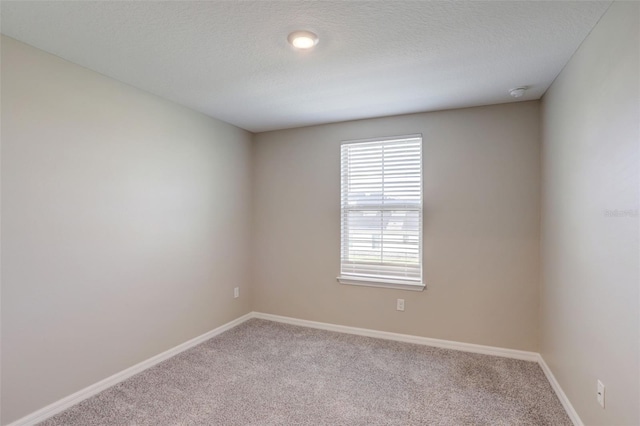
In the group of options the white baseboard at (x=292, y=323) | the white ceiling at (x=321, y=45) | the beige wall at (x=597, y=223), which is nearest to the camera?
the beige wall at (x=597, y=223)

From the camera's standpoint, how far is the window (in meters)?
3.40

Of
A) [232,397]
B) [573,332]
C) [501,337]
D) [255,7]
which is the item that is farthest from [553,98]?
[232,397]

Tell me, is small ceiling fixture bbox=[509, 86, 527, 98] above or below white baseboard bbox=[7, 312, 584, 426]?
above

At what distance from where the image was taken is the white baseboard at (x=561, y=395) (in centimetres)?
205

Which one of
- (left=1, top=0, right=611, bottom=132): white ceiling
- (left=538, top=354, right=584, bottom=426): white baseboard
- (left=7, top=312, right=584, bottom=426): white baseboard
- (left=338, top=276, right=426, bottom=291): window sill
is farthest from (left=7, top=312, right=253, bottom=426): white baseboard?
(left=538, top=354, right=584, bottom=426): white baseboard

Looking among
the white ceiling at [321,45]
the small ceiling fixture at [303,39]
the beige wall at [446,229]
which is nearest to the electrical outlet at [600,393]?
the beige wall at [446,229]

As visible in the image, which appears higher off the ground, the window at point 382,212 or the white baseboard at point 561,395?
the window at point 382,212

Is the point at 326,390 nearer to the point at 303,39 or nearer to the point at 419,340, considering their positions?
the point at 419,340

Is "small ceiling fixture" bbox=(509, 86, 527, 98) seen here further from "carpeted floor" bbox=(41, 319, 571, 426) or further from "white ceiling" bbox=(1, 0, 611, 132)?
"carpeted floor" bbox=(41, 319, 571, 426)

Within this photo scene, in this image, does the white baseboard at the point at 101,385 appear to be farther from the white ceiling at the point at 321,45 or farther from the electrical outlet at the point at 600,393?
the electrical outlet at the point at 600,393

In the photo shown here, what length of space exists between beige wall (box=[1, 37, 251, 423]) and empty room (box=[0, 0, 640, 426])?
0.05 ft

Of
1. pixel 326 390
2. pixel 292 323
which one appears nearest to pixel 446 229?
pixel 326 390

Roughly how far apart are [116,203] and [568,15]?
3224mm

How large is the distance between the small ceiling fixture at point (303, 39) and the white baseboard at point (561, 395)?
2.84 meters
